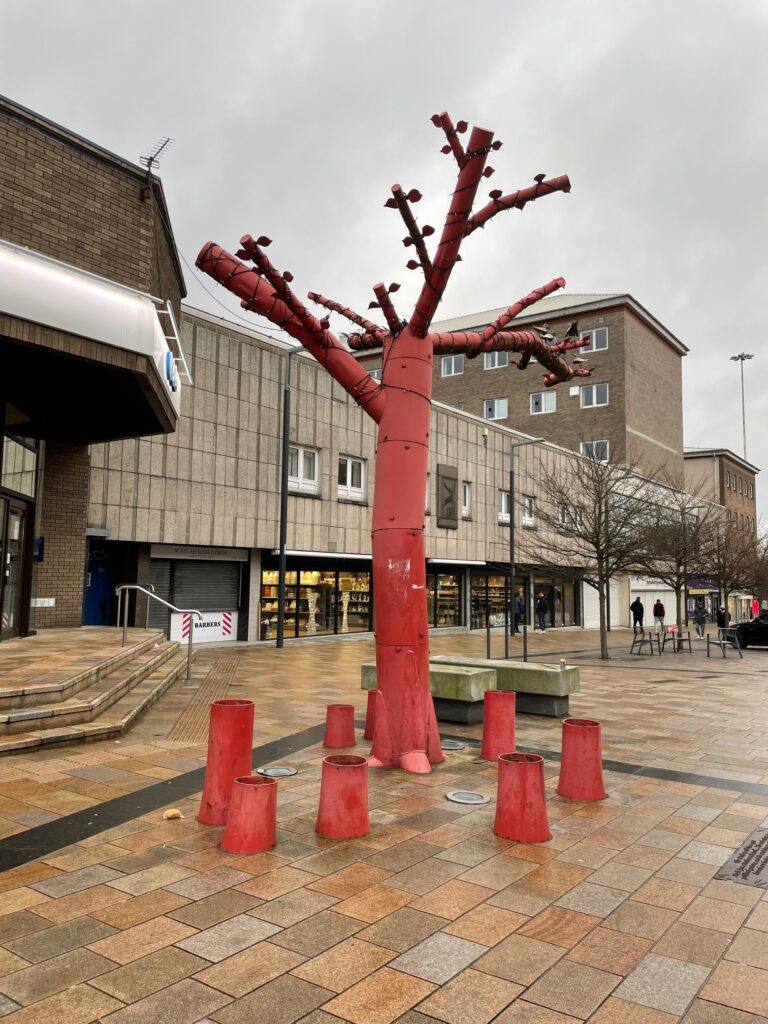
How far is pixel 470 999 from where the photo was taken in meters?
3.16

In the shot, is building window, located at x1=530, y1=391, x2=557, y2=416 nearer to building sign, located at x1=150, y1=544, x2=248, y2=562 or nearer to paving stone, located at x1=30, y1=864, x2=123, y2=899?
building sign, located at x1=150, y1=544, x2=248, y2=562

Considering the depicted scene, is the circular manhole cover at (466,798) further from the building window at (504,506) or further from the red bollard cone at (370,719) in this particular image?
the building window at (504,506)

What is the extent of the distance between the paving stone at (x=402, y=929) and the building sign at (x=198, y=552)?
55.4ft

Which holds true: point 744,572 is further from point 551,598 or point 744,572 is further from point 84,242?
point 84,242

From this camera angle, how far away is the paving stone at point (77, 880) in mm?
4223

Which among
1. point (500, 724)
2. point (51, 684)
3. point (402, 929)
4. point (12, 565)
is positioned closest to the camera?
point (402, 929)

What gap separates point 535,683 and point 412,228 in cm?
680

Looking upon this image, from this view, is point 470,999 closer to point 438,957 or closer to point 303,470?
point 438,957

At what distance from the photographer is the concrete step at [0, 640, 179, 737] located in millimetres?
7711

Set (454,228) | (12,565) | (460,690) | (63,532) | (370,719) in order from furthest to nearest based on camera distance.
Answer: (63,532), (12,565), (460,690), (370,719), (454,228)

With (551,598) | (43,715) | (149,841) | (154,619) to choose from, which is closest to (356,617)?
(154,619)

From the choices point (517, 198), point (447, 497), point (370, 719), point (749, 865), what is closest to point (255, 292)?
point (517, 198)

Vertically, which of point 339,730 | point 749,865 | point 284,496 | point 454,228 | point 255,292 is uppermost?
point 454,228

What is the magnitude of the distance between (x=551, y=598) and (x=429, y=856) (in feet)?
112
